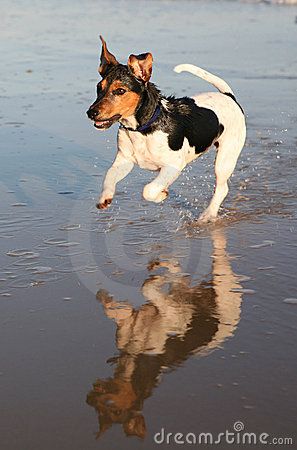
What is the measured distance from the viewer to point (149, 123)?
562 cm

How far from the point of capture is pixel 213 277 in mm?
4969

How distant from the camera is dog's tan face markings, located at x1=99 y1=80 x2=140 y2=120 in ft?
17.5

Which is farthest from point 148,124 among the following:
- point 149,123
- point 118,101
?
point 118,101

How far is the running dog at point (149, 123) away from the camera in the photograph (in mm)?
5438

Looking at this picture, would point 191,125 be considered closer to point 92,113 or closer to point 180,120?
point 180,120

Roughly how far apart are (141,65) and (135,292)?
1.69 m

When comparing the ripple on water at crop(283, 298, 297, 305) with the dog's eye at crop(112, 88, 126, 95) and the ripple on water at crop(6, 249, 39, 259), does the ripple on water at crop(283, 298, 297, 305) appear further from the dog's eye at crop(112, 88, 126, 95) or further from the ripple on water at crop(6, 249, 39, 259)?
the dog's eye at crop(112, 88, 126, 95)

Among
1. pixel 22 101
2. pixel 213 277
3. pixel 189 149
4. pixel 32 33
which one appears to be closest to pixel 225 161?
pixel 189 149

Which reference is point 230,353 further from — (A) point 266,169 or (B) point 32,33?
(B) point 32,33

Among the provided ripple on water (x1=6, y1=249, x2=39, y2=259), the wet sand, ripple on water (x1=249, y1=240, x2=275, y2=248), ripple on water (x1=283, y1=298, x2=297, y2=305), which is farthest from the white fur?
ripple on water (x1=283, y1=298, x2=297, y2=305)

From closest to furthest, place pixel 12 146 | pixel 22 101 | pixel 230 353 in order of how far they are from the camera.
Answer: pixel 230 353 → pixel 12 146 → pixel 22 101

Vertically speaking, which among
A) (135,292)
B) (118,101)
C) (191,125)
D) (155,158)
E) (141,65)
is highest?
(141,65)

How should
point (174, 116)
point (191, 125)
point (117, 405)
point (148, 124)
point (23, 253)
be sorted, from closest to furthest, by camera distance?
1. point (117, 405)
2. point (23, 253)
3. point (148, 124)
4. point (174, 116)
5. point (191, 125)

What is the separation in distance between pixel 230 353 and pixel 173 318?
558mm
